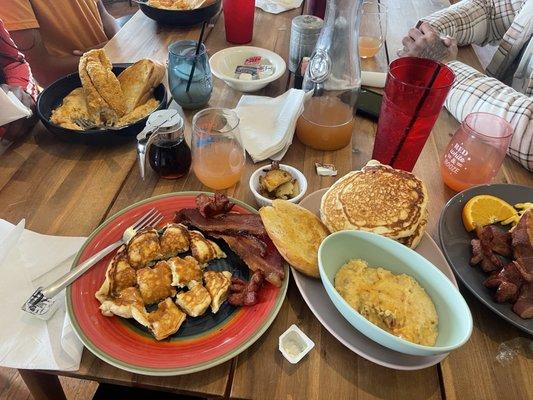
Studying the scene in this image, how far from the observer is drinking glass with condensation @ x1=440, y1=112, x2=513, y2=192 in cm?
102

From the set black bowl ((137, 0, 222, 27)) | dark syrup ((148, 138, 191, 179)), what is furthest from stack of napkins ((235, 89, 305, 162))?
black bowl ((137, 0, 222, 27))

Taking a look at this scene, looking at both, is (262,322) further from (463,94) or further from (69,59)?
(69,59)

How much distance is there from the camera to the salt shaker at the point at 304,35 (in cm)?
142

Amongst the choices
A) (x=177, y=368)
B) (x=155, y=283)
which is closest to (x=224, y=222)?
(x=155, y=283)

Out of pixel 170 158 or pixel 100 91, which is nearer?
pixel 170 158

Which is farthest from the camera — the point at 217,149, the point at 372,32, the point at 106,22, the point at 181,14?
the point at 106,22

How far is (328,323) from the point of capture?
0.72 meters

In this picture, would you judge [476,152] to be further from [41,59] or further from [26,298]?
[41,59]

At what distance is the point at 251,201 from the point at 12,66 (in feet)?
3.69

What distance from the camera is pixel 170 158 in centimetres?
106

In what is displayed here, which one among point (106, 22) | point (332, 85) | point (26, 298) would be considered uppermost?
point (332, 85)

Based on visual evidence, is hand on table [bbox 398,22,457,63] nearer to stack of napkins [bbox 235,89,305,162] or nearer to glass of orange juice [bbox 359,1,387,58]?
glass of orange juice [bbox 359,1,387,58]

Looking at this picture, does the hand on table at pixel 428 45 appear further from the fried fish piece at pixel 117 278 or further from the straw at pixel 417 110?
the fried fish piece at pixel 117 278

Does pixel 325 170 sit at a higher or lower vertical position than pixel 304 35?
lower
